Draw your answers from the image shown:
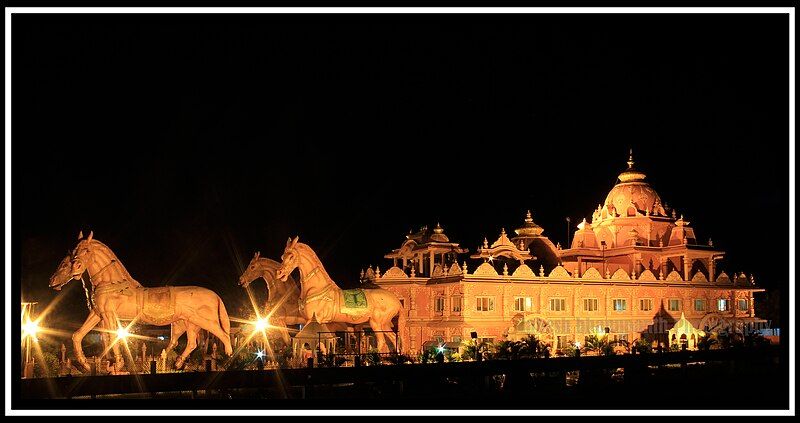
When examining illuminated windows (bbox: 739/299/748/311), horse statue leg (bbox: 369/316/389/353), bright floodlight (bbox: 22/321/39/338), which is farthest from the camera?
illuminated windows (bbox: 739/299/748/311)

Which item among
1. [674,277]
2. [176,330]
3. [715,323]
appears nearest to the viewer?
[176,330]

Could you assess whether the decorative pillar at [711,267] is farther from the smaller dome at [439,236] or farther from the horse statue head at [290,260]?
the horse statue head at [290,260]

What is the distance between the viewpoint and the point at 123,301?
71.5 ft

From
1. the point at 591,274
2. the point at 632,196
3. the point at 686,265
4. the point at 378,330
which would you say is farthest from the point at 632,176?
the point at 378,330

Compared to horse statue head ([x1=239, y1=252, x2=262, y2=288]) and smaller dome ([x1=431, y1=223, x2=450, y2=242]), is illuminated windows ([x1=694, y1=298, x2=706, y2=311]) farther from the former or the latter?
horse statue head ([x1=239, y1=252, x2=262, y2=288])

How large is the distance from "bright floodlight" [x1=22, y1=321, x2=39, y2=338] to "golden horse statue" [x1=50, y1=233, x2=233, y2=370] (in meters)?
1.40

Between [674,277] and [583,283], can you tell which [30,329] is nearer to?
[583,283]

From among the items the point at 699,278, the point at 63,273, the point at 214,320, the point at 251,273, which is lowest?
the point at 214,320

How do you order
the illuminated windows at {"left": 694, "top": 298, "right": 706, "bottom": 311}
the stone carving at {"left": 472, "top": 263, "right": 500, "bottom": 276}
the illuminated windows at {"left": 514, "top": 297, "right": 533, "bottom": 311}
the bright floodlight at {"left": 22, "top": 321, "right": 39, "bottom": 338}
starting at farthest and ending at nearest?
the illuminated windows at {"left": 694, "top": 298, "right": 706, "bottom": 311}, the illuminated windows at {"left": 514, "top": 297, "right": 533, "bottom": 311}, the stone carving at {"left": 472, "top": 263, "right": 500, "bottom": 276}, the bright floodlight at {"left": 22, "top": 321, "right": 39, "bottom": 338}

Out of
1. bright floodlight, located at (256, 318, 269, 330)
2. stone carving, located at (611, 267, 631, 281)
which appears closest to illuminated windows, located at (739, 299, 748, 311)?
stone carving, located at (611, 267, 631, 281)

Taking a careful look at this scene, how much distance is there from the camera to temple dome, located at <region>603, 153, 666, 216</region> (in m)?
46.8

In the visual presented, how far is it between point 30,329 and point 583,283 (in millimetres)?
21861

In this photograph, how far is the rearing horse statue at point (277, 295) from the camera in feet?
91.6

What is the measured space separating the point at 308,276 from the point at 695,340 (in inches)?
635
